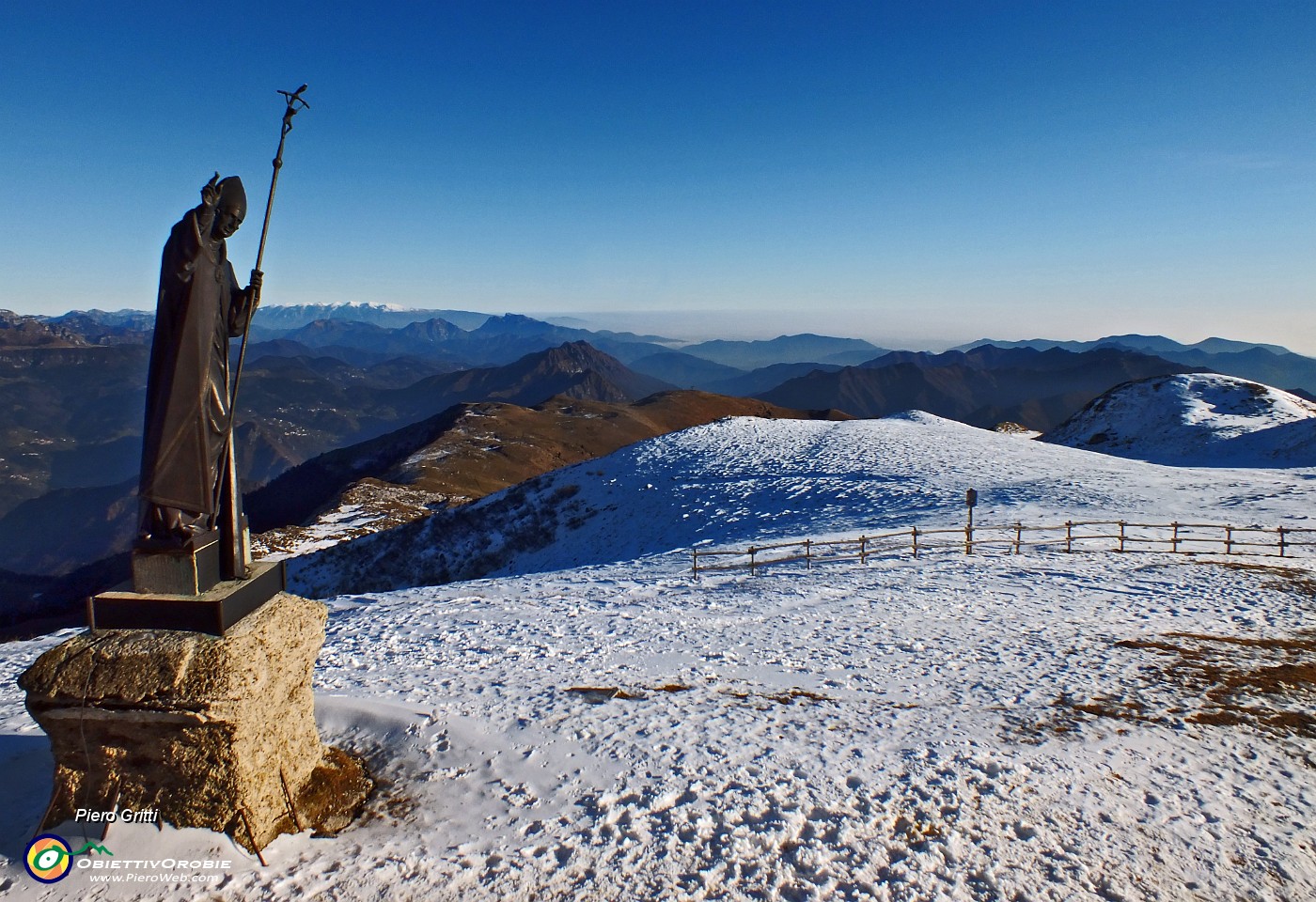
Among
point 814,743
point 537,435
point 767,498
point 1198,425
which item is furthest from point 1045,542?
point 537,435

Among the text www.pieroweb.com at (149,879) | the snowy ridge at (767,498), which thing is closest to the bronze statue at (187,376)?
the text www.pieroweb.com at (149,879)

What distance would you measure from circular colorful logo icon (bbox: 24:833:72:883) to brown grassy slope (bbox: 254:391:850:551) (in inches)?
1789

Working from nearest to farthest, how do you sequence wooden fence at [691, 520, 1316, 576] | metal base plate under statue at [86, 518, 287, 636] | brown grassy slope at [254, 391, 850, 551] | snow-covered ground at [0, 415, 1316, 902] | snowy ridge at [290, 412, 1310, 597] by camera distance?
1. metal base plate under statue at [86, 518, 287, 636]
2. snow-covered ground at [0, 415, 1316, 902]
3. wooden fence at [691, 520, 1316, 576]
4. snowy ridge at [290, 412, 1310, 597]
5. brown grassy slope at [254, 391, 850, 551]

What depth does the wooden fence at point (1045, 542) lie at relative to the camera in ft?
69.2

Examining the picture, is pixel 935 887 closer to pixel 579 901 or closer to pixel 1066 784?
pixel 1066 784

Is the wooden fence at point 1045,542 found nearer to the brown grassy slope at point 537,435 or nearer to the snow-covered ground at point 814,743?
the snow-covered ground at point 814,743

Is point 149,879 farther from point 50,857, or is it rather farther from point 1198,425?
A: point 1198,425

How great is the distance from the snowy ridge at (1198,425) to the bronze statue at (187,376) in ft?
194

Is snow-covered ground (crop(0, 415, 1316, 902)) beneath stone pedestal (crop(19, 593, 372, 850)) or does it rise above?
beneath

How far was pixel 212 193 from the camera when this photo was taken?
217 inches

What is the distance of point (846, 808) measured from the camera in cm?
705

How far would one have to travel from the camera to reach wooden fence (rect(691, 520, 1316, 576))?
2109 cm

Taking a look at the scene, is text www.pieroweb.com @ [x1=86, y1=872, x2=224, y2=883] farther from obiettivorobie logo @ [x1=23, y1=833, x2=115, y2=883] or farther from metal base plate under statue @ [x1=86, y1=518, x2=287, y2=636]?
metal base plate under statue @ [x1=86, y1=518, x2=287, y2=636]

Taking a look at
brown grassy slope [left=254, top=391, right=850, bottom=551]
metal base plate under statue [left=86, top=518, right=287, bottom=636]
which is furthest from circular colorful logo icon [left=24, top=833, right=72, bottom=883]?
brown grassy slope [left=254, top=391, right=850, bottom=551]
